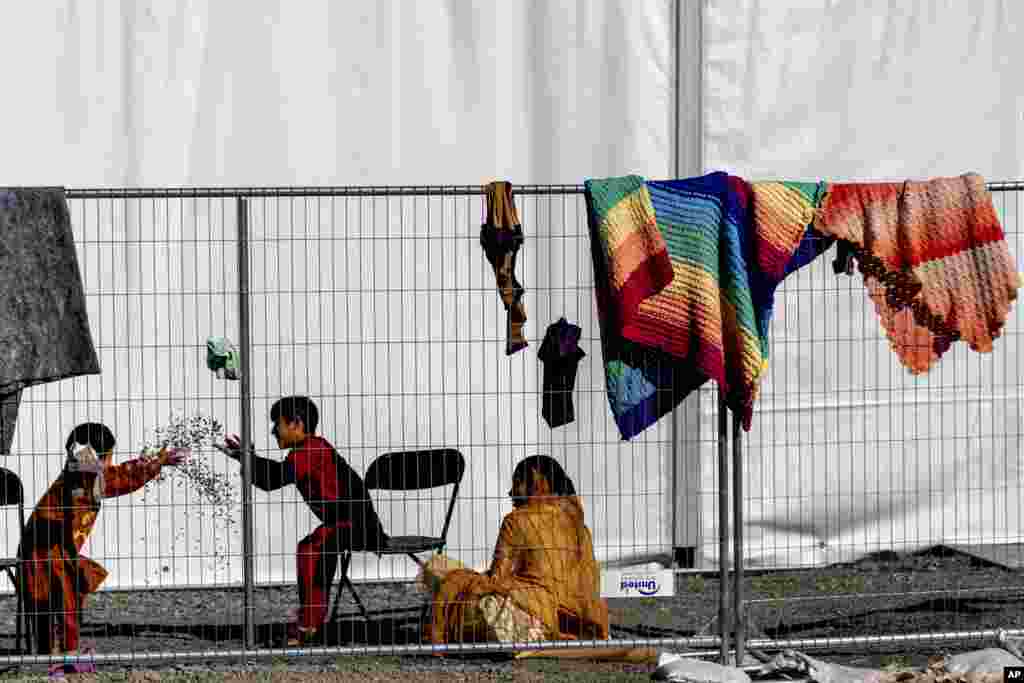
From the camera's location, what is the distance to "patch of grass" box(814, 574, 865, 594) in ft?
28.9

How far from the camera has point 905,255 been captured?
21.5 feet

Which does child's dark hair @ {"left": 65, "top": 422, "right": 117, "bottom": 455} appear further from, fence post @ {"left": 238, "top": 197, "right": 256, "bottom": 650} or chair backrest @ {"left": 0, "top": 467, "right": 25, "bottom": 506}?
fence post @ {"left": 238, "top": 197, "right": 256, "bottom": 650}

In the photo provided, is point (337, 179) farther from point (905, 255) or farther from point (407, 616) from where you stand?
point (905, 255)

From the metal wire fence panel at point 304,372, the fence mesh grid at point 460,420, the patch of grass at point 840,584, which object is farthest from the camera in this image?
the patch of grass at point 840,584

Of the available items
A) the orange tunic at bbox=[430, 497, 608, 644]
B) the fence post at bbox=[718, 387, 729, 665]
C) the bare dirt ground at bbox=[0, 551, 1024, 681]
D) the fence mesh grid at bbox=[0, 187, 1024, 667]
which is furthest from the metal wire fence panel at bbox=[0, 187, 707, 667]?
the fence post at bbox=[718, 387, 729, 665]

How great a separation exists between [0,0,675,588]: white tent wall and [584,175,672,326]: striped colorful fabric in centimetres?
220

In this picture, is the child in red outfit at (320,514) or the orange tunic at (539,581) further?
the child in red outfit at (320,514)

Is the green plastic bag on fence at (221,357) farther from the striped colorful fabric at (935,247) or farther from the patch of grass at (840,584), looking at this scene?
the patch of grass at (840,584)

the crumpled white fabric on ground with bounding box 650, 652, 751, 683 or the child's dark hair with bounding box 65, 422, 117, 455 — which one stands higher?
the child's dark hair with bounding box 65, 422, 117, 455

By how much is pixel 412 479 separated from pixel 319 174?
2053mm

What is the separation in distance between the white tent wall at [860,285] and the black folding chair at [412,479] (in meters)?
2.14

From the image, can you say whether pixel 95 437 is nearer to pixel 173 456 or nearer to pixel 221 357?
pixel 173 456

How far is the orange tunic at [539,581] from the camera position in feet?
23.2

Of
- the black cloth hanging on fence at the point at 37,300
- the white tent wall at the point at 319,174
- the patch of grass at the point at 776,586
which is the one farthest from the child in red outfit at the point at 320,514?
the patch of grass at the point at 776,586
